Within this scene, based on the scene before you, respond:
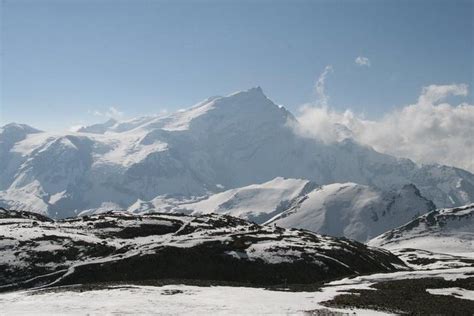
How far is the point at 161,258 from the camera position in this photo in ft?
279

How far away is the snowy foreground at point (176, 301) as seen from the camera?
142 ft

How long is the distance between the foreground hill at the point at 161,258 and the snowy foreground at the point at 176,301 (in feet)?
72.7

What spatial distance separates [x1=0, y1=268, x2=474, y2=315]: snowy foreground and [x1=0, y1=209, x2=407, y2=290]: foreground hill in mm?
22157

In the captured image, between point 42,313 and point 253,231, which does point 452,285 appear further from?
point 253,231

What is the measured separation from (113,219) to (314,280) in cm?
6249

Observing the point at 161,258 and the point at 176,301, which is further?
the point at 161,258

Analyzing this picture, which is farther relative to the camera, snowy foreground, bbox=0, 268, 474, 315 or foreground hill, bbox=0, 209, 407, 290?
foreground hill, bbox=0, 209, 407, 290

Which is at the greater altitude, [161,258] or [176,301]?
[161,258]

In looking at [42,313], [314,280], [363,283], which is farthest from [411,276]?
[42,313]

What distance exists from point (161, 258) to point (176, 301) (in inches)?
1484

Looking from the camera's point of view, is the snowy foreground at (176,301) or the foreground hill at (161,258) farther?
the foreground hill at (161,258)

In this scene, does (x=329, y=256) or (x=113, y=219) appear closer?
(x=329, y=256)

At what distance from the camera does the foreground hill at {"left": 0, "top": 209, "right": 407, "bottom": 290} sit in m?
79.2

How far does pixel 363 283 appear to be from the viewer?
6950cm
